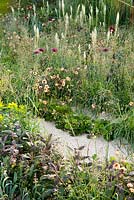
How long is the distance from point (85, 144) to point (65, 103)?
978 mm

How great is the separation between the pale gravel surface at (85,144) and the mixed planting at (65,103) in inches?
3.3

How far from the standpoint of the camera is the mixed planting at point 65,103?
13.9 ft

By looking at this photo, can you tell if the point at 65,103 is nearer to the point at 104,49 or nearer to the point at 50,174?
the point at 104,49

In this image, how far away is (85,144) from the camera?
5.41 meters

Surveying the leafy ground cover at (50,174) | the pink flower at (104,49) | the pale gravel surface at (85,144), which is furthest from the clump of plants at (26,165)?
the pink flower at (104,49)

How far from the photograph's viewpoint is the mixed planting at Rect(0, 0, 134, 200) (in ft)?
13.9

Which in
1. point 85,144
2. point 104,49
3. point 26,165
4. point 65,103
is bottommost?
point 85,144

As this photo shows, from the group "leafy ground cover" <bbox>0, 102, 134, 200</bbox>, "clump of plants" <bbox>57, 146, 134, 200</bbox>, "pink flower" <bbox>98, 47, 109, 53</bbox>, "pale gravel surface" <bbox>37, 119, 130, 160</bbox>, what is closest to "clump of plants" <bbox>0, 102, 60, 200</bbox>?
"leafy ground cover" <bbox>0, 102, 134, 200</bbox>

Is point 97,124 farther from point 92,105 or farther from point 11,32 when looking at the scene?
point 11,32

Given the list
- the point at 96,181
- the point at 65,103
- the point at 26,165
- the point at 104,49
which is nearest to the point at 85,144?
the point at 65,103

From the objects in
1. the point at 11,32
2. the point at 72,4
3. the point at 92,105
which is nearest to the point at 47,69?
the point at 92,105

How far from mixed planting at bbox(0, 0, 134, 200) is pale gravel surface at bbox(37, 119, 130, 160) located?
8cm

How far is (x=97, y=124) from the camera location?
562cm

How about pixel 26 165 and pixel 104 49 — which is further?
pixel 104 49
